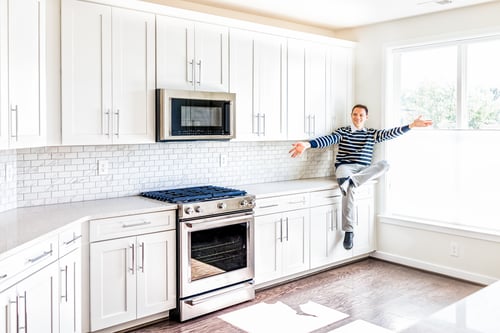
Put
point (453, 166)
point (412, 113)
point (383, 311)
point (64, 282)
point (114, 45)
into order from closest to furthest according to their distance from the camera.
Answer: point (64, 282), point (114, 45), point (383, 311), point (453, 166), point (412, 113)

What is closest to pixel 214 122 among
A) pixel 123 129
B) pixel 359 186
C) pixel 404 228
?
pixel 123 129

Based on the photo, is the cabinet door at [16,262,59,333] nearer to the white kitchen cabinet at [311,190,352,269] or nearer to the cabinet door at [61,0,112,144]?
the cabinet door at [61,0,112,144]

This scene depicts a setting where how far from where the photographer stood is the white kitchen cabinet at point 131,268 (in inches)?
121

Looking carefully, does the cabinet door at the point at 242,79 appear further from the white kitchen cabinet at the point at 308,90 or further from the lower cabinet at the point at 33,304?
the lower cabinet at the point at 33,304

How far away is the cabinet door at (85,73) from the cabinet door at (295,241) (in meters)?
1.74

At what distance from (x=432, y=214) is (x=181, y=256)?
2.68 metres

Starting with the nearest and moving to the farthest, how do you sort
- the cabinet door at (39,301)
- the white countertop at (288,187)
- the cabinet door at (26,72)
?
the cabinet door at (39,301)
the cabinet door at (26,72)
the white countertop at (288,187)

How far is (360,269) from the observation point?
4770 millimetres

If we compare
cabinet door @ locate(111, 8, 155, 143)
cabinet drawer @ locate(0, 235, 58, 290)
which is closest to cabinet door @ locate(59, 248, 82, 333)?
cabinet drawer @ locate(0, 235, 58, 290)

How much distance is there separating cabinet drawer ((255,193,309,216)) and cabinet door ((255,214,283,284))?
0.17 ft

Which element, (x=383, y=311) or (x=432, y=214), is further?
(x=432, y=214)

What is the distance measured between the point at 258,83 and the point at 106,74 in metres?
1.45

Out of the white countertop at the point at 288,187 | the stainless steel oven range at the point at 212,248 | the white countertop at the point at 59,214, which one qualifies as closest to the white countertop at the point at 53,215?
the white countertop at the point at 59,214

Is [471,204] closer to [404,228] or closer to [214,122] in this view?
[404,228]
